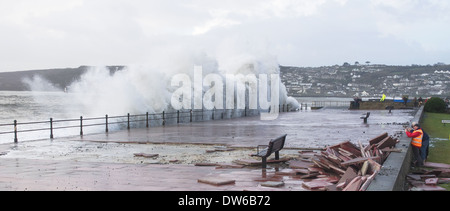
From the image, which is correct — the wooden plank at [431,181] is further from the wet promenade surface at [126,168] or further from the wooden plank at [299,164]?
the wet promenade surface at [126,168]

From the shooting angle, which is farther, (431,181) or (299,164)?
(299,164)

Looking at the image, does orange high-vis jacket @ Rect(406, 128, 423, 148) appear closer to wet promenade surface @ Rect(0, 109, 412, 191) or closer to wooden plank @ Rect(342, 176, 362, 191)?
wet promenade surface @ Rect(0, 109, 412, 191)

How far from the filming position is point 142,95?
1214 inches

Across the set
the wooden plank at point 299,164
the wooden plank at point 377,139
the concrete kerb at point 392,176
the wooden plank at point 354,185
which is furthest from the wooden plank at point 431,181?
the wooden plank at point 377,139

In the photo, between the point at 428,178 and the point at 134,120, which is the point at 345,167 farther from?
the point at 134,120

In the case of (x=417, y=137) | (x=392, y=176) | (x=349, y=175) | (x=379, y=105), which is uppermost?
(x=417, y=137)

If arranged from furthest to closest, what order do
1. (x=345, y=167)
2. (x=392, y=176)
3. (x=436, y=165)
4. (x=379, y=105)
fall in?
1. (x=379, y=105)
2. (x=436, y=165)
3. (x=345, y=167)
4. (x=392, y=176)

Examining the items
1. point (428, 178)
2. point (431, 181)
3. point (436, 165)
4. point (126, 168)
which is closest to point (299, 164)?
point (428, 178)

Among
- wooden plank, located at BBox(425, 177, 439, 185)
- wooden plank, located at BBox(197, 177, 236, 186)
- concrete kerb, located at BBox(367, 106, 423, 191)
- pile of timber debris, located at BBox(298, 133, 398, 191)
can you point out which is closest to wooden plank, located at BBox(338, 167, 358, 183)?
pile of timber debris, located at BBox(298, 133, 398, 191)

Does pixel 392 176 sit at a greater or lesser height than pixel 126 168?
greater

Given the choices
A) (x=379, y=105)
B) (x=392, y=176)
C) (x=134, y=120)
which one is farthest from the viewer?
(x=379, y=105)

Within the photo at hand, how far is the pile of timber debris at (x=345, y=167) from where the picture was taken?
21.0 feet

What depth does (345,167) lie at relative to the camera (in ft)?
24.6

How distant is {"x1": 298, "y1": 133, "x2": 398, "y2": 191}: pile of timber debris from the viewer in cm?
639
